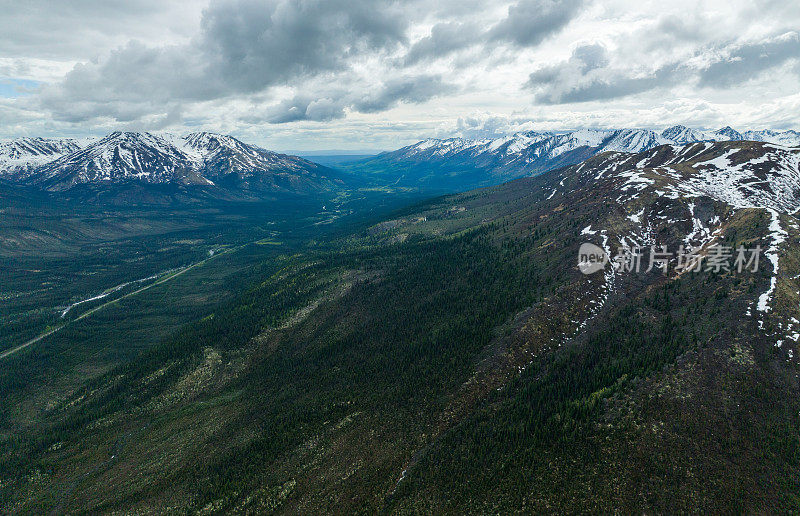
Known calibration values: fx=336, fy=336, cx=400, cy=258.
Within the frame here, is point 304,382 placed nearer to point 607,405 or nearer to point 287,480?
point 287,480

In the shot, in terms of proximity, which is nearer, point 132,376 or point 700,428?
point 700,428

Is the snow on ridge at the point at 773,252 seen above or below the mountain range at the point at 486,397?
above

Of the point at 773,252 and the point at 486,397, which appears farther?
the point at 773,252

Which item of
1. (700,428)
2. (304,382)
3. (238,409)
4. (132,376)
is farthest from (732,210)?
(132,376)

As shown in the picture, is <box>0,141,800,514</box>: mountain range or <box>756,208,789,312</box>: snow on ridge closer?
<box>0,141,800,514</box>: mountain range

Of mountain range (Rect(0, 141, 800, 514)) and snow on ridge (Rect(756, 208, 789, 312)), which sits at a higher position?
snow on ridge (Rect(756, 208, 789, 312))

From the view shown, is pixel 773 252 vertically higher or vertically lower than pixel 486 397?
higher

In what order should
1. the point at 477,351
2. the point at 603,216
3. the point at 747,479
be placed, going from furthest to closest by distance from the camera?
the point at 603,216, the point at 477,351, the point at 747,479

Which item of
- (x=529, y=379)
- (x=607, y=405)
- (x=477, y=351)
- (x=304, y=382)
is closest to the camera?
(x=607, y=405)

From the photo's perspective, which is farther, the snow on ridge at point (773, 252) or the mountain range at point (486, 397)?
the snow on ridge at point (773, 252)

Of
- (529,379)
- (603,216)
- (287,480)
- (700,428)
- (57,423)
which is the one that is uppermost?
(603,216)

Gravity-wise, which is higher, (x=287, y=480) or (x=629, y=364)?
(x=629, y=364)
